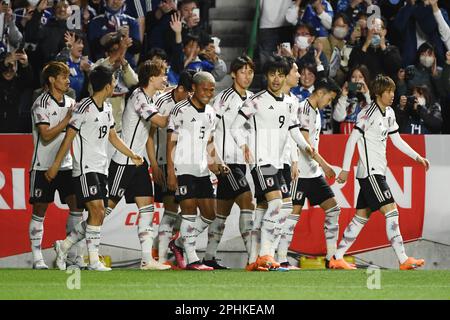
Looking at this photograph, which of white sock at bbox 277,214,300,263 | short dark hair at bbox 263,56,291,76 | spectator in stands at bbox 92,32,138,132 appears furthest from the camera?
spectator in stands at bbox 92,32,138,132

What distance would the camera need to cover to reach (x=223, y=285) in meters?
10.4

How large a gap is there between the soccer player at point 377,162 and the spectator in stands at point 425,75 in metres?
2.58

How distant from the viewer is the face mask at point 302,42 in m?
15.5

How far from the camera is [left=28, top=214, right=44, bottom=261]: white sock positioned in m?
12.5

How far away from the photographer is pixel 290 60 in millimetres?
12688

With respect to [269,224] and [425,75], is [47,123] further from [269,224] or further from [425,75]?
[425,75]

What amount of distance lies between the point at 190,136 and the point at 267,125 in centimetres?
83

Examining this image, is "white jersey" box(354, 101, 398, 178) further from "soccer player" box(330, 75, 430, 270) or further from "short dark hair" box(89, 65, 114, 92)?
"short dark hair" box(89, 65, 114, 92)

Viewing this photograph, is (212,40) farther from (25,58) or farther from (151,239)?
(151,239)

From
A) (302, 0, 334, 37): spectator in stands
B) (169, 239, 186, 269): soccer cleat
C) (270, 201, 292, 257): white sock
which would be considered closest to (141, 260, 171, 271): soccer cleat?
(169, 239, 186, 269): soccer cleat

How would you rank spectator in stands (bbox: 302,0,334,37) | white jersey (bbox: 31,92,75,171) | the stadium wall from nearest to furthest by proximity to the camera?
white jersey (bbox: 31,92,75,171)
the stadium wall
spectator in stands (bbox: 302,0,334,37)

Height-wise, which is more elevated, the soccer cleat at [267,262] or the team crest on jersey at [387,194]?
the team crest on jersey at [387,194]

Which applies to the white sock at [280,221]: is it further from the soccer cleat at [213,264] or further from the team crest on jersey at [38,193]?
the team crest on jersey at [38,193]

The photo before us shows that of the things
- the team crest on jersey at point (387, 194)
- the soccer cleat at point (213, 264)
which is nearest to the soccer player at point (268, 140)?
the soccer cleat at point (213, 264)
